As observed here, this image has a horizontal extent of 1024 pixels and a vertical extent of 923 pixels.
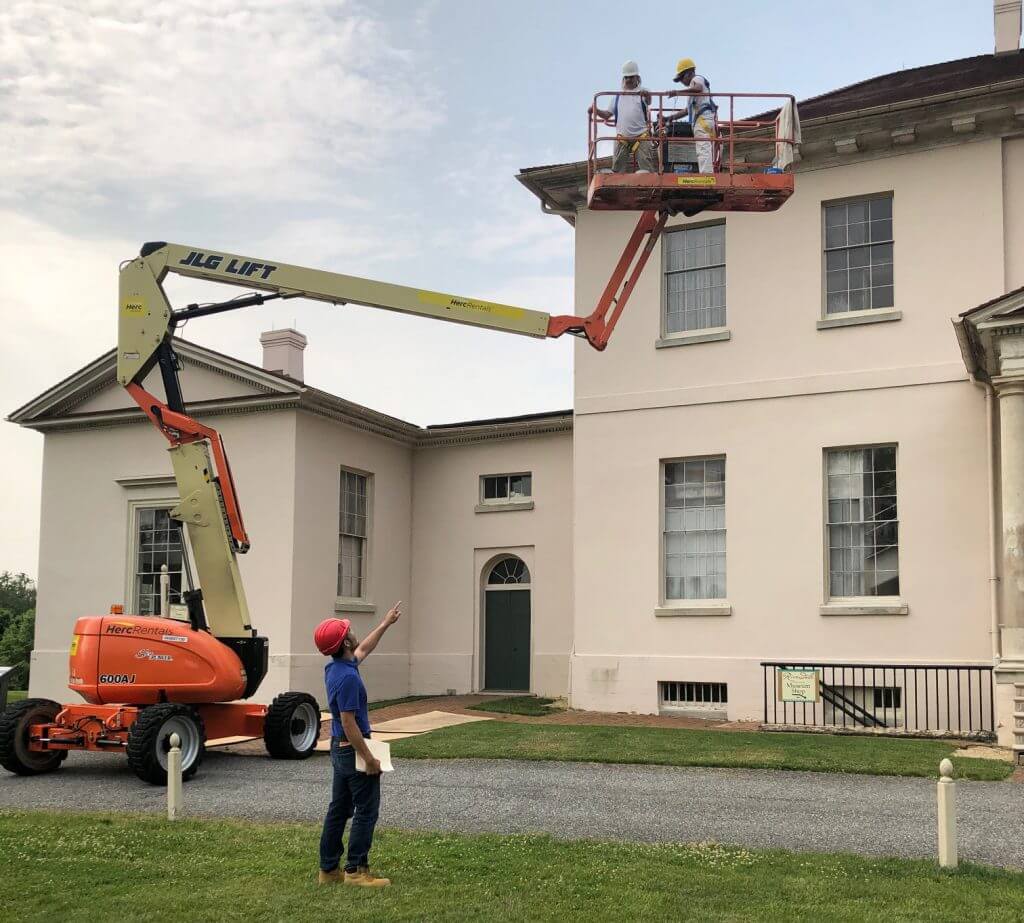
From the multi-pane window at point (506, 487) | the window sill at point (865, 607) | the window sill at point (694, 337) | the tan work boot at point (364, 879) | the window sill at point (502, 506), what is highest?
the window sill at point (694, 337)

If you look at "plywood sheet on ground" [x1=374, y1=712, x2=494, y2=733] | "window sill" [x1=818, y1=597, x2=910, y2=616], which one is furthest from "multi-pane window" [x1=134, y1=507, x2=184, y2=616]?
"window sill" [x1=818, y1=597, x2=910, y2=616]

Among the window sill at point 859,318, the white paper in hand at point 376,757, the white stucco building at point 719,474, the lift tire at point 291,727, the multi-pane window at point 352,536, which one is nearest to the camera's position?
the white paper in hand at point 376,757

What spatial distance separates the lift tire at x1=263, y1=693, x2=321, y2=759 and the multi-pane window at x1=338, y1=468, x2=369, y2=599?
27.3 ft

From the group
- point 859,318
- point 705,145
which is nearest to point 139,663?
point 705,145

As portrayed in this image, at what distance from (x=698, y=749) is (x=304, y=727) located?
483 cm

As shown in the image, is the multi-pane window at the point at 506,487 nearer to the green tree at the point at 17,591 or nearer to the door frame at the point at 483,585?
the door frame at the point at 483,585

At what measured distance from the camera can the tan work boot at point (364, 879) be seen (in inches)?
310

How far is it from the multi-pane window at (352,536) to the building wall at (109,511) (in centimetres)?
172

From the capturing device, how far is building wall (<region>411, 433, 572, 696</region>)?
23641mm

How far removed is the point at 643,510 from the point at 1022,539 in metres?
6.34

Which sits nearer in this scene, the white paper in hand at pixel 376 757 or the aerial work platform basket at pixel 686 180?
the white paper in hand at pixel 376 757

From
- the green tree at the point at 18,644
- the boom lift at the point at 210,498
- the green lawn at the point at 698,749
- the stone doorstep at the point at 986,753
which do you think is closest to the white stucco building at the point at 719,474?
the stone doorstep at the point at 986,753

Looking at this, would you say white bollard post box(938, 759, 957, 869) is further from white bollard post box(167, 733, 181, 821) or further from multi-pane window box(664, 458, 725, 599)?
multi-pane window box(664, 458, 725, 599)

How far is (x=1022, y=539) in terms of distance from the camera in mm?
16141
